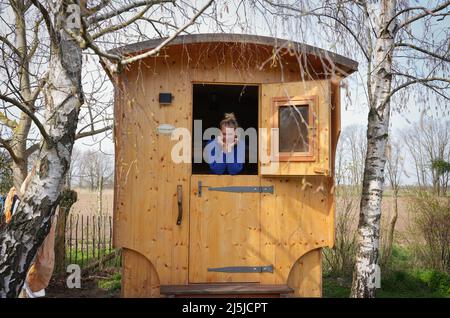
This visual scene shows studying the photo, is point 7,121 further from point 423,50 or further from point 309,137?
point 423,50

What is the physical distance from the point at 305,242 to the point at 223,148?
1.65m

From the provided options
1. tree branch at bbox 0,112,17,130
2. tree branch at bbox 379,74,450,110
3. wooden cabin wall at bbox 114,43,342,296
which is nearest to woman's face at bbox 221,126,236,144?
wooden cabin wall at bbox 114,43,342,296

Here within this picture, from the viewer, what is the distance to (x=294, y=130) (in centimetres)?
500

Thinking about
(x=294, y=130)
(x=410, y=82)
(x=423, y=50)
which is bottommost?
(x=294, y=130)

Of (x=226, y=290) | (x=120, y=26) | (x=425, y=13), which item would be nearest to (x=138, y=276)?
(x=226, y=290)

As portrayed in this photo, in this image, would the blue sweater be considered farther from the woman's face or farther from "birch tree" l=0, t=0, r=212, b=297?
"birch tree" l=0, t=0, r=212, b=297

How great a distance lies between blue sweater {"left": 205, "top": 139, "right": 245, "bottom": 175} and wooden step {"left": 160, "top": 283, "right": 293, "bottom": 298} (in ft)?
4.62

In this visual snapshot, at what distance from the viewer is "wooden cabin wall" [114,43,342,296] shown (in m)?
4.94

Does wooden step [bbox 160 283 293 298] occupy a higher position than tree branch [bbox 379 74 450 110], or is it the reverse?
tree branch [bbox 379 74 450 110]

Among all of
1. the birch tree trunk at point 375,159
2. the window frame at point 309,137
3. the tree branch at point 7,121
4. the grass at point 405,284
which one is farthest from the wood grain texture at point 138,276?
the tree branch at point 7,121

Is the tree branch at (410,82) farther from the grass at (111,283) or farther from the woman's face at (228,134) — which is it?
the grass at (111,283)

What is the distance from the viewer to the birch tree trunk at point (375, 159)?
5.19 m

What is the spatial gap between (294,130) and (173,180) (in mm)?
1496

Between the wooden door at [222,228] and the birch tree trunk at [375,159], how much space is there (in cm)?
126
